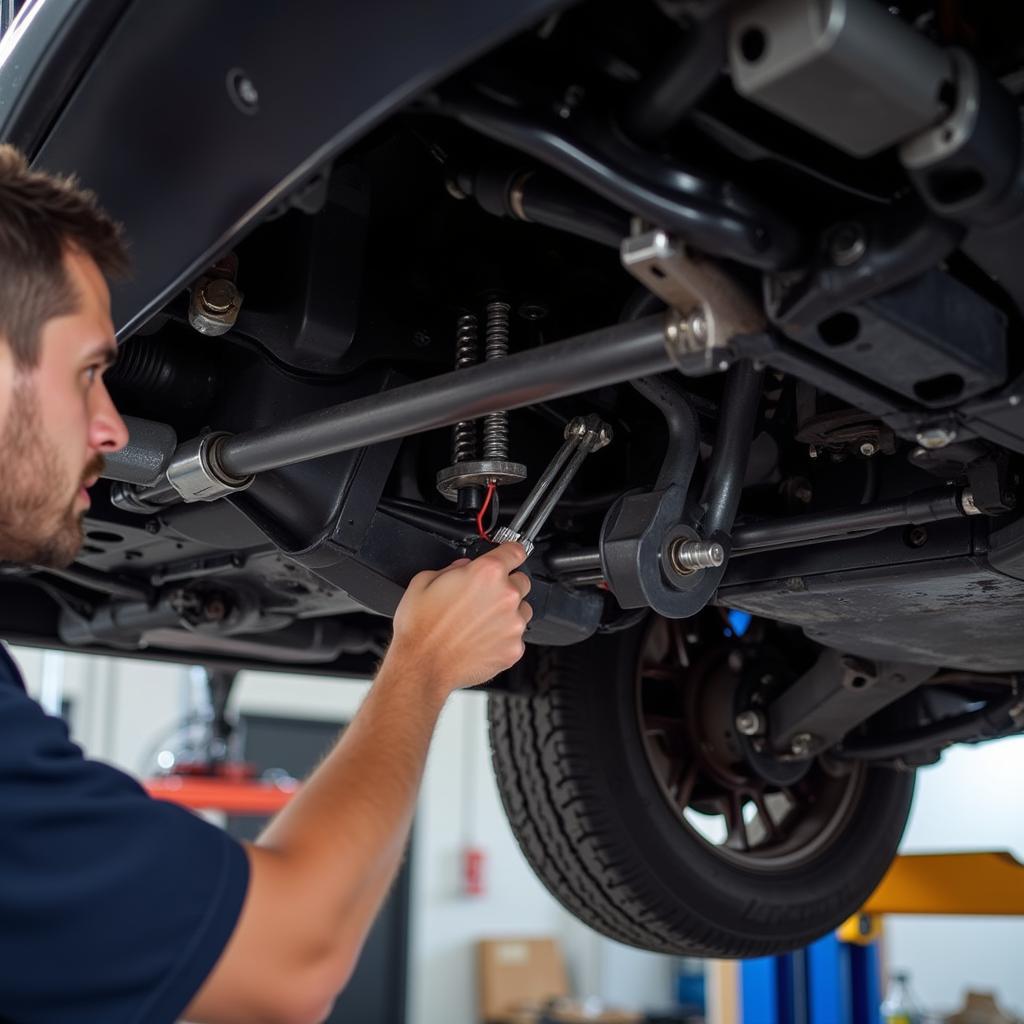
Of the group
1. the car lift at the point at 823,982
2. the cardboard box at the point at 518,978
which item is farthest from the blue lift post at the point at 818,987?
the cardboard box at the point at 518,978

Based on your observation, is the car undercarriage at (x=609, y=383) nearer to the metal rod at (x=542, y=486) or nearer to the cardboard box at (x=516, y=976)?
the metal rod at (x=542, y=486)

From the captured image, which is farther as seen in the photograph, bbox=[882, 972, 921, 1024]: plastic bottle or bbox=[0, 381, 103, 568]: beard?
bbox=[882, 972, 921, 1024]: plastic bottle

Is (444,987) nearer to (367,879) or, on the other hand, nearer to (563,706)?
(563,706)

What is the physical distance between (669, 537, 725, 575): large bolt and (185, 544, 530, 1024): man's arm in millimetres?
207

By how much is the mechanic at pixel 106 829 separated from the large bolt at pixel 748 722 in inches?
35.3

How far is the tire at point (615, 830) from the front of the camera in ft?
5.79

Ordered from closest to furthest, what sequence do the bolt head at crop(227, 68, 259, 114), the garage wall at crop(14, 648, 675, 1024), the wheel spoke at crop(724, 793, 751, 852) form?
the bolt head at crop(227, 68, 259, 114) → the wheel spoke at crop(724, 793, 751, 852) → the garage wall at crop(14, 648, 675, 1024)

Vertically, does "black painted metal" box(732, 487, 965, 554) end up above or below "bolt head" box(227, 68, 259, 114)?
below

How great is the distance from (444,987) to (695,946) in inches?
250

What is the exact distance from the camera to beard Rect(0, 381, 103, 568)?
90 cm

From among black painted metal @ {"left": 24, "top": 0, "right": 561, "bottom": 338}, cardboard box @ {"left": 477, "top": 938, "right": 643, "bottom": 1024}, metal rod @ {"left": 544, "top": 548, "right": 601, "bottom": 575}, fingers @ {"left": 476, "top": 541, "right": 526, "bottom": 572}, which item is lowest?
cardboard box @ {"left": 477, "top": 938, "right": 643, "bottom": 1024}

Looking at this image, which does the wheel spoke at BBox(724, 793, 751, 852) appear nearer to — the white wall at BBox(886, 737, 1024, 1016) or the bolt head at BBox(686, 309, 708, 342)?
the bolt head at BBox(686, 309, 708, 342)

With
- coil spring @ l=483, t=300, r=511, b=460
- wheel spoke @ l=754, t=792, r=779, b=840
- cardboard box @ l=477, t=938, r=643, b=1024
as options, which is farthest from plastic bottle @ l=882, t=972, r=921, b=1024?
coil spring @ l=483, t=300, r=511, b=460

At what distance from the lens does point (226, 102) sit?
32.3 inches
